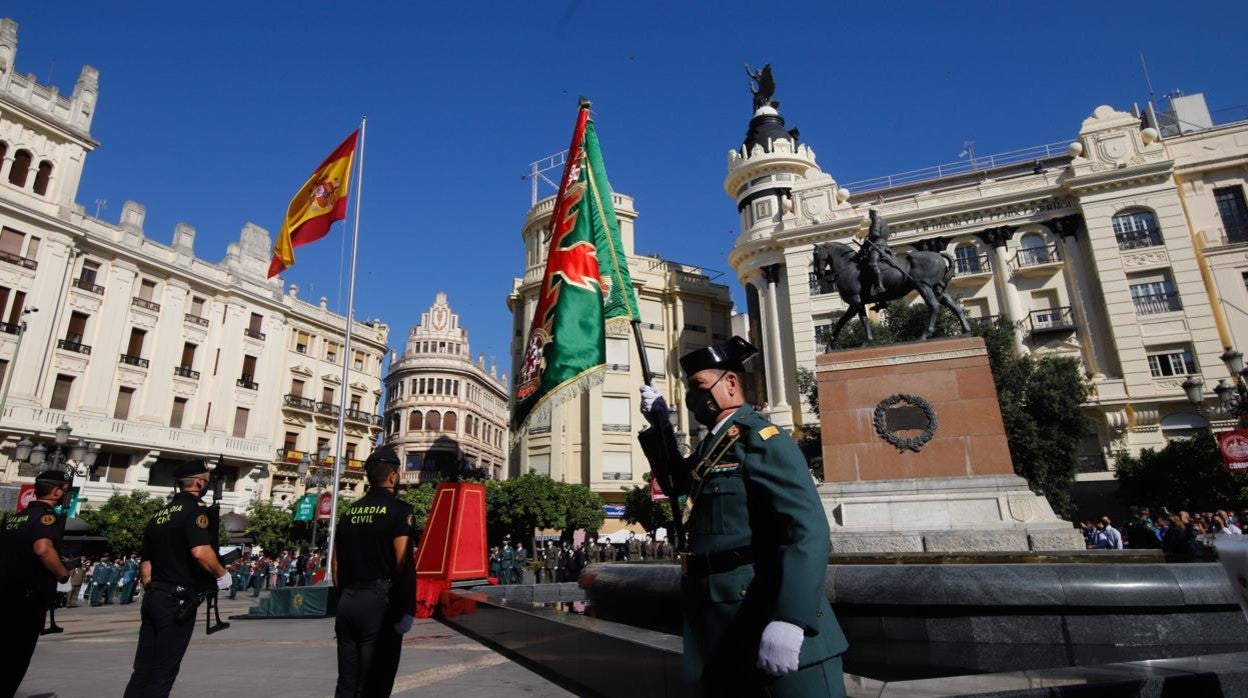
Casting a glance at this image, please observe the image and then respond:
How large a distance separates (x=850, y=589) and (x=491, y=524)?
31.1 m

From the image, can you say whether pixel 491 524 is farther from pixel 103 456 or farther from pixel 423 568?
pixel 423 568

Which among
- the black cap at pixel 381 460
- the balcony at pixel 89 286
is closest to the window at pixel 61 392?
the balcony at pixel 89 286

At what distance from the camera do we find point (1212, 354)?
27453 millimetres

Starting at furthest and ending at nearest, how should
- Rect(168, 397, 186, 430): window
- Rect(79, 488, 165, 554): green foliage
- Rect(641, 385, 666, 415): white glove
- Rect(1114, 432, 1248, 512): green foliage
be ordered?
Rect(168, 397, 186, 430): window
Rect(79, 488, 165, 554): green foliage
Rect(1114, 432, 1248, 512): green foliage
Rect(641, 385, 666, 415): white glove

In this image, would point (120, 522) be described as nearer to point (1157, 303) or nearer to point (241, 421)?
point (241, 421)

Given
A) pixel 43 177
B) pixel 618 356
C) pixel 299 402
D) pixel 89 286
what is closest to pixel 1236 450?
pixel 618 356

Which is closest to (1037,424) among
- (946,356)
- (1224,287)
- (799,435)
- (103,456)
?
(799,435)

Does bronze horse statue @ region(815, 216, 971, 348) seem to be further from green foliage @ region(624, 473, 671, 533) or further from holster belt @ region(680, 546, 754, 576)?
Answer: green foliage @ region(624, 473, 671, 533)

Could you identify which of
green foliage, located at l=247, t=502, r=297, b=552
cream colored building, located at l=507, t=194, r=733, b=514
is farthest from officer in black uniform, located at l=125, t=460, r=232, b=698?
green foliage, located at l=247, t=502, r=297, b=552

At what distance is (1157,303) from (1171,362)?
106 inches

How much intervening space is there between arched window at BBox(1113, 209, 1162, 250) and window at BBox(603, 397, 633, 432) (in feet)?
85.7

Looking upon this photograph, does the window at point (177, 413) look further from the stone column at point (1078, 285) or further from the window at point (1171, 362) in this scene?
the window at point (1171, 362)

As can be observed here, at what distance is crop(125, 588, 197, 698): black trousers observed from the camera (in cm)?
362

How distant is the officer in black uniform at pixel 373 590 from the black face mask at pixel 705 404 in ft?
6.58
